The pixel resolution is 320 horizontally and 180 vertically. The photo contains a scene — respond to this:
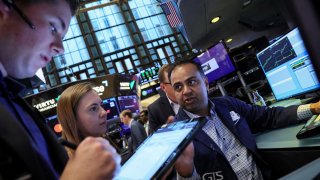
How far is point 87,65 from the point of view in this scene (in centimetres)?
1905

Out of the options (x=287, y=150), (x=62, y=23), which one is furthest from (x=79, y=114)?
(x=287, y=150)

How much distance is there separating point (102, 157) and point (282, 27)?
588cm

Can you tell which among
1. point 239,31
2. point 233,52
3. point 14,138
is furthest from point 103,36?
point 14,138

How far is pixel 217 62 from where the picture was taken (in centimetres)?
358

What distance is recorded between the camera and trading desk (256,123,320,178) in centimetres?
136

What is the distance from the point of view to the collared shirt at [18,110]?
2.20ft

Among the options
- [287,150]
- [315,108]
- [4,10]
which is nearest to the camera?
[4,10]

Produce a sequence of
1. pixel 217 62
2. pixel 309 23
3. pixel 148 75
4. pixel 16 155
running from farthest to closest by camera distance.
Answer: pixel 148 75 → pixel 217 62 → pixel 16 155 → pixel 309 23

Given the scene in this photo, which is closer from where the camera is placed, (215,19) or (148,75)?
(215,19)

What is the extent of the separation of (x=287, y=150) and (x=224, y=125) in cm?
57

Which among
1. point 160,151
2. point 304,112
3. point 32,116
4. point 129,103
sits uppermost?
point 129,103

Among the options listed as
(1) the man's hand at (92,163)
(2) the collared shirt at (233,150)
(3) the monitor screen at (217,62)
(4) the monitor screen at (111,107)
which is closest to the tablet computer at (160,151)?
(1) the man's hand at (92,163)

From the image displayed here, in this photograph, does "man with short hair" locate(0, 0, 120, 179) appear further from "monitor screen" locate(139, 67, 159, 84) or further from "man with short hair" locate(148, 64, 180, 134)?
"monitor screen" locate(139, 67, 159, 84)

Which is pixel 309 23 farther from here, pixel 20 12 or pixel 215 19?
pixel 215 19
